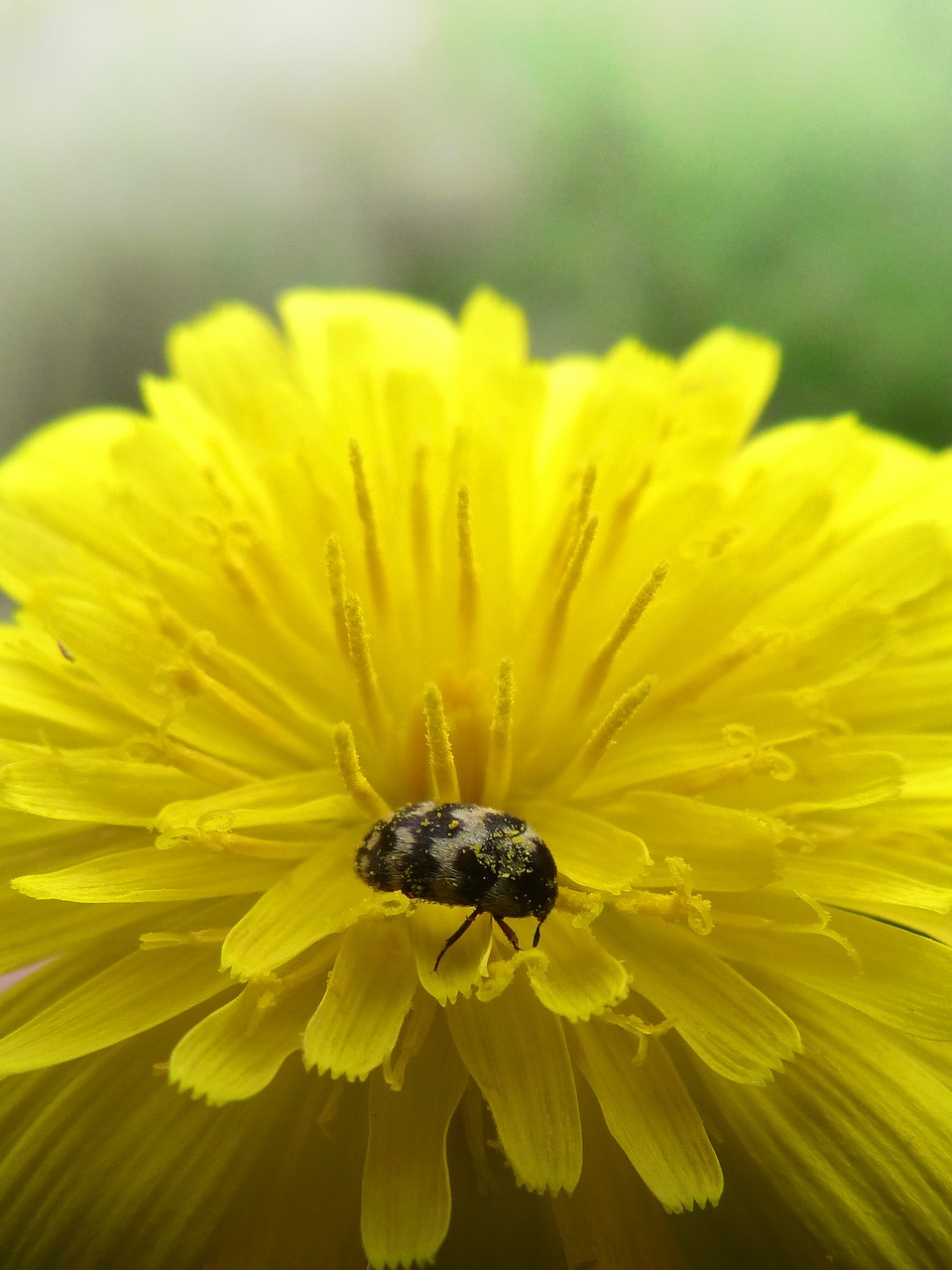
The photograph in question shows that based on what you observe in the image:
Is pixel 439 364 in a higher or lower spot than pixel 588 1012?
higher

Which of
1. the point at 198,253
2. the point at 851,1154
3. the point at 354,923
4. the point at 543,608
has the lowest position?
the point at 851,1154

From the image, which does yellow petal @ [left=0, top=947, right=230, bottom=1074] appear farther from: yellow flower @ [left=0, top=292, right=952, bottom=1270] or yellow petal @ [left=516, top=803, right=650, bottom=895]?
yellow petal @ [left=516, top=803, right=650, bottom=895]

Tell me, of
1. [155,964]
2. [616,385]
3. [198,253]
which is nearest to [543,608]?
A: [616,385]

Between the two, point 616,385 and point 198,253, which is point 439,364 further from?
point 198,253

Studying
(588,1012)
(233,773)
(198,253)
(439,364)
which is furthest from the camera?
(198,253)

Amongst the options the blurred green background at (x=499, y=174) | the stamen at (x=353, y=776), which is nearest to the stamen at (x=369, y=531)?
the stamen at (x=353, y=776)
